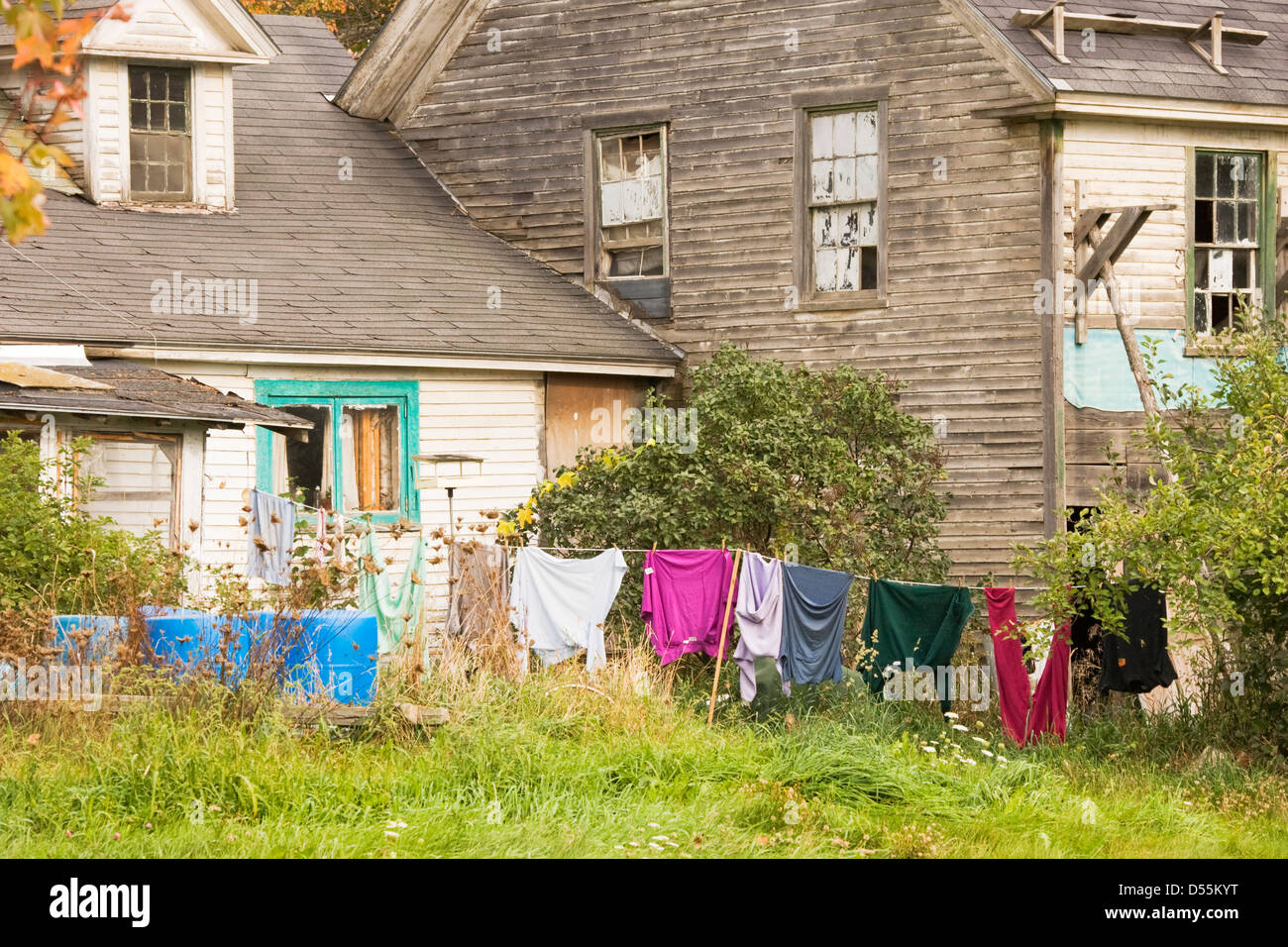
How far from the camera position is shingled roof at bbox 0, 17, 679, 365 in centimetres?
1510

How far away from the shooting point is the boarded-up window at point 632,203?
1806cm

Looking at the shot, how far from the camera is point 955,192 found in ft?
52.5

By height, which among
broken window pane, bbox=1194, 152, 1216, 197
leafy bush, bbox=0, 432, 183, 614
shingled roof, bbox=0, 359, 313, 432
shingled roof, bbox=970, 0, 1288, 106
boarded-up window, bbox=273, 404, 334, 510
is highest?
shingled roof, bbox=970, 0, 1288, 106

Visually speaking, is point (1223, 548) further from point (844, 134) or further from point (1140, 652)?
Result: point (844, 134)

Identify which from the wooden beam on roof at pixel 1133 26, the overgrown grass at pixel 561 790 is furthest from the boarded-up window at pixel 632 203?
the overgrown grass at pixel 561 790

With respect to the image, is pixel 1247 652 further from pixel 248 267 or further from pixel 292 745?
pixel 248 267

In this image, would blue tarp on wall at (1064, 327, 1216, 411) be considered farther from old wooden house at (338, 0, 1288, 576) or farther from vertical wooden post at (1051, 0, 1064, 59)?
vertical wooden post at (1051, 0, 1064, 59)

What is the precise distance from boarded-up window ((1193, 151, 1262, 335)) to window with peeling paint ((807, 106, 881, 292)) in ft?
10.1

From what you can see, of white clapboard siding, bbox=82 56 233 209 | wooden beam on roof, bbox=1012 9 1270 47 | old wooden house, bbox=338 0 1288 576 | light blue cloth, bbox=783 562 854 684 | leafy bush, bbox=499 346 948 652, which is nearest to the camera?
light blue cloth, bbox=783 562 854 684

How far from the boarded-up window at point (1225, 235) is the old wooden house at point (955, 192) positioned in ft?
0.09

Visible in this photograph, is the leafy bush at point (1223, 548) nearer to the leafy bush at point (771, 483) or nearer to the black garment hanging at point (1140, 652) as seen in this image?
the black garment hanging at point (1140, 652)

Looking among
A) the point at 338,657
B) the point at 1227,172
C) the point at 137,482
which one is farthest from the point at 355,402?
the point at 1227,172

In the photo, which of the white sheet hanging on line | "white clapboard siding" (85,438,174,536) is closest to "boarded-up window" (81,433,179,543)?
"white clapboard siding" (85,438,174,536)
